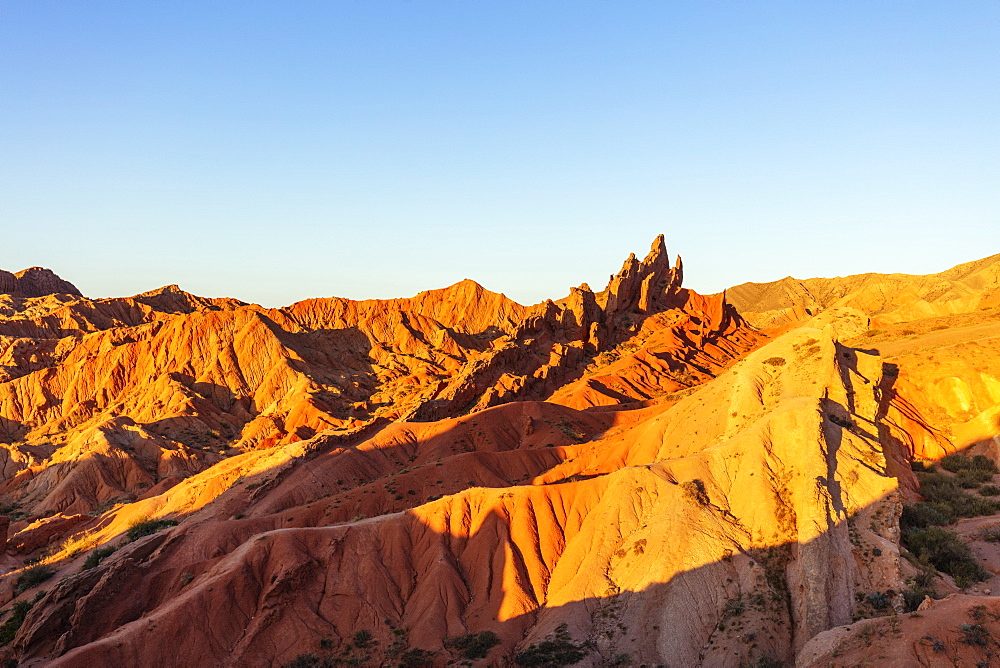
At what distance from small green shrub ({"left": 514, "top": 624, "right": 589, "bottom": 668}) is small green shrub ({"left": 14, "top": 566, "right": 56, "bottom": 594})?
3141cm

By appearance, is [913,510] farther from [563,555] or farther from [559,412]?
[559,412]

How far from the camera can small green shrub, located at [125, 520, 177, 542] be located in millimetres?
44688

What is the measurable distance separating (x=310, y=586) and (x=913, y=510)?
3102 centimetres

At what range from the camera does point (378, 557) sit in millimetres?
33719

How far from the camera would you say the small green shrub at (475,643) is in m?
28.3

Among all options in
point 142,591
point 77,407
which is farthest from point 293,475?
point 77,407

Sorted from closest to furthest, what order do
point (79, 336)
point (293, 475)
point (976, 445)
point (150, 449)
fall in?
point (976, 445) → point (293, 475) → point (150, 449) → point (79, 336)

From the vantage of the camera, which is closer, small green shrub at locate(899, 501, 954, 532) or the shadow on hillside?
the shadow on hillside

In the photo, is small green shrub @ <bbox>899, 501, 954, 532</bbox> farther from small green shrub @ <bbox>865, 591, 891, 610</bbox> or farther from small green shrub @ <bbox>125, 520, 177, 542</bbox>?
small green shrub @ <bbox>125, 520, 177, 542</bbox>

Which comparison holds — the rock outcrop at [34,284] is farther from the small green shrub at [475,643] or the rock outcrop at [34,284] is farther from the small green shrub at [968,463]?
the small green shrub at [968,463]

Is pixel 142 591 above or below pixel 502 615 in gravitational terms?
above

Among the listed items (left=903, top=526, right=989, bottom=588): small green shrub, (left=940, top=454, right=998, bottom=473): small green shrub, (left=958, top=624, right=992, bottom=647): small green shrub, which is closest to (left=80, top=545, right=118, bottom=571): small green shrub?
(left=958, top=624, right=992, bottom=647): small green shrub

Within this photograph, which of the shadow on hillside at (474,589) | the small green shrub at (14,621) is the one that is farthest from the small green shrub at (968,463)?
the small green shrub at (14,621)

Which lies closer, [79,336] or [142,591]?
[142,591]
